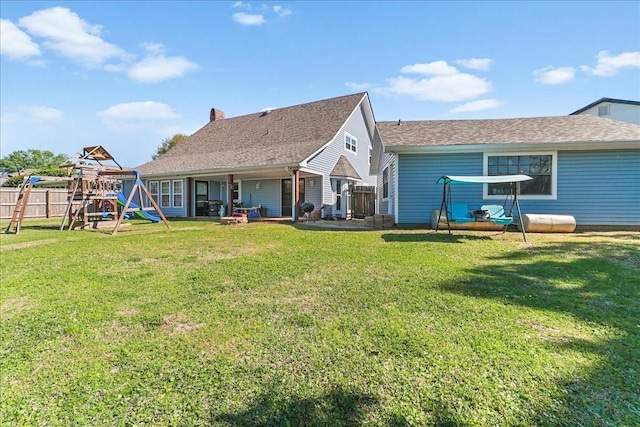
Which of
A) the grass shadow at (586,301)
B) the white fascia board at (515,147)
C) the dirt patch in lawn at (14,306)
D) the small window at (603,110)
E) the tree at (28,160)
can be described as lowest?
the dirt patch in lawn at (14,306)

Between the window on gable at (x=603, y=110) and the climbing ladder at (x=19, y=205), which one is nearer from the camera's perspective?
the climbing ladder at (x=19, y=205)

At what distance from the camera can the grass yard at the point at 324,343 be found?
208 centimetres

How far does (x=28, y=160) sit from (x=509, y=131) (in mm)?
60738

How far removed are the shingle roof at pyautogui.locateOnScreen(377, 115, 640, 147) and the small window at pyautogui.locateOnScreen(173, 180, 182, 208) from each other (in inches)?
479

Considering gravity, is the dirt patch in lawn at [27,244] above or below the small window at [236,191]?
below

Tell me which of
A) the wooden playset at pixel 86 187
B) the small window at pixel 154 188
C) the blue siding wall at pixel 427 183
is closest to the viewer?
the blue siding wall at pixel 427 183

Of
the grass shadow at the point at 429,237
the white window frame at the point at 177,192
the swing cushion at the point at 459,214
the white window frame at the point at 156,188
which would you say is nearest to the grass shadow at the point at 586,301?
the grass shadow at the point at 429,237

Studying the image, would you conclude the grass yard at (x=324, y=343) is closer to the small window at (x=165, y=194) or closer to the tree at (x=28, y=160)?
the small window at (x=165, y=194)

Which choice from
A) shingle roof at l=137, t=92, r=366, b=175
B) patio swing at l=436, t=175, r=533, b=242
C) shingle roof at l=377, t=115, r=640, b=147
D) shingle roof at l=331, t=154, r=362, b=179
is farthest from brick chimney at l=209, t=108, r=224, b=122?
patio swing at l=436, t=175, r=533, b=242

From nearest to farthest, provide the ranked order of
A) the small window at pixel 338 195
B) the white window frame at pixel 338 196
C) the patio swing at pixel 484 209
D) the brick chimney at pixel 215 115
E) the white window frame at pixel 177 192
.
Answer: the patio swing at pixel 484 209
the white window frame at pixel 338 196
the small window at pixel 338 195
the white window frame at pixel 177 192
the brick chimney at pixel 215 115

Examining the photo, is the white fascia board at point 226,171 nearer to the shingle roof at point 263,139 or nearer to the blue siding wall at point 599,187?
the shingle roof at point 263,139

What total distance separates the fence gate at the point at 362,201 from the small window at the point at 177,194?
9.76 metres

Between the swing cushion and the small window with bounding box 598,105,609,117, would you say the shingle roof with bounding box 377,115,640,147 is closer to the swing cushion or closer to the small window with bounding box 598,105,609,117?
the swing cushion

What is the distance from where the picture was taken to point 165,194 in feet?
63.9
